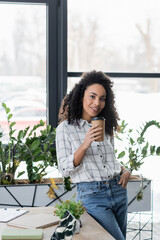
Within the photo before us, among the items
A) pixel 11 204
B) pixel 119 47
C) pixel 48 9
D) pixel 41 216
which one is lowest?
pixel 11 204

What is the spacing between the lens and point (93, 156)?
2.19 meters

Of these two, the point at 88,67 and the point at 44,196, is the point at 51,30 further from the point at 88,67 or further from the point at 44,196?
the point at 44,196

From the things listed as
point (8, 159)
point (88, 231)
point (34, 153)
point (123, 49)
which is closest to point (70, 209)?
point (88, 231)

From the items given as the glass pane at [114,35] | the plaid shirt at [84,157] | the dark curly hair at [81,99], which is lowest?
the plaid shirt at [84,157]

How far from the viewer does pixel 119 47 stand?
3873 millimetres

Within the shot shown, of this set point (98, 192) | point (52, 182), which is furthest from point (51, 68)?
point (98, 192)

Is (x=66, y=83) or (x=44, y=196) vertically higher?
(x=66, y=83)

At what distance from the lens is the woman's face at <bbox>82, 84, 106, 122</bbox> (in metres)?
2.21

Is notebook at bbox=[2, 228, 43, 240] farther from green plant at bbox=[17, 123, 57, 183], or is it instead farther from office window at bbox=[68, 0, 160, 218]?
office window at bbox=[68, 0, 160, 218]

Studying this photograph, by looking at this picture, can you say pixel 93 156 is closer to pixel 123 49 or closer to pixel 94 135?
pixel 94 135

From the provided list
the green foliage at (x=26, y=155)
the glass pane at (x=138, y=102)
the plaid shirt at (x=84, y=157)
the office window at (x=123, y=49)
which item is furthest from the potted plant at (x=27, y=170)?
the plaid shirt at (x=84, y=157)

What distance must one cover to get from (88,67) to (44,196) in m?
1.33

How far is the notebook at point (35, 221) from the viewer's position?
182 centimetres

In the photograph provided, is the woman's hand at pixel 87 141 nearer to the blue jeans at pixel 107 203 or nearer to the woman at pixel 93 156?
the woman at pixel 93 156
